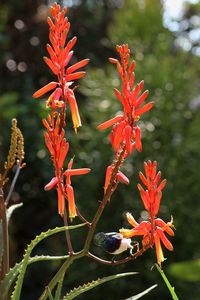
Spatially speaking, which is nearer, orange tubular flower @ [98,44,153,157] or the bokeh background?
orange tubular flower @ [98,44,153,157]

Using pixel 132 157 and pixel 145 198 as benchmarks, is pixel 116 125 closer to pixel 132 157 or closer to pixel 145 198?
pixel 145 198

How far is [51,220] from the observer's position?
4.25m

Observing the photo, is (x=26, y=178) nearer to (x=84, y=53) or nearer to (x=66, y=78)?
(x=84, y=53)

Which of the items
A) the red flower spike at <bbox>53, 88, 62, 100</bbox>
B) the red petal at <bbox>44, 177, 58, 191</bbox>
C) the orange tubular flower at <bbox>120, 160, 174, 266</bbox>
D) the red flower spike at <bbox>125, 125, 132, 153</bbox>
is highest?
the red flower spike at <bbox>53, 88, 62, 100</bbox>

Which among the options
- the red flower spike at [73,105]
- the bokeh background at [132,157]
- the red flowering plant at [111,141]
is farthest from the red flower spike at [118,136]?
the bokeh background at [132,157]

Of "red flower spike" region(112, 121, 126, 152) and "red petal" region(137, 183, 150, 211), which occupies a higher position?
"red flower spike" region(112, 121, 126, 152)

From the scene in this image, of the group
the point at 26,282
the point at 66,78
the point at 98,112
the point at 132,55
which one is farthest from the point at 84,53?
the point at 66,78

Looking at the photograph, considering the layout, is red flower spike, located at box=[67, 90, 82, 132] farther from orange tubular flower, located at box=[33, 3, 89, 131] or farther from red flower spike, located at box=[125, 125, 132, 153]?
red flower spike, located at box=[125, 125, 132, 153]

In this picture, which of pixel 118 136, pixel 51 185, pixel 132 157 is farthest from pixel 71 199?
pixel 132 157

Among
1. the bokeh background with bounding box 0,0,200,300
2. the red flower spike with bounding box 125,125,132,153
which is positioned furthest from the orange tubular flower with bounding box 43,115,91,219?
the bokeh background with bounding box 0,0,200,300

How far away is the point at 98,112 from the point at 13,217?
105 centimetres

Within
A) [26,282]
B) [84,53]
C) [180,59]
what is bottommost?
[26,282]

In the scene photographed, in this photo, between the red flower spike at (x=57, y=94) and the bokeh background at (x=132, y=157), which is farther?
the bokeh background at (x=132, y=157)

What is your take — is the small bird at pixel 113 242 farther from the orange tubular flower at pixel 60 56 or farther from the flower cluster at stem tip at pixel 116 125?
the orange tubular flower at pixel 60 56
